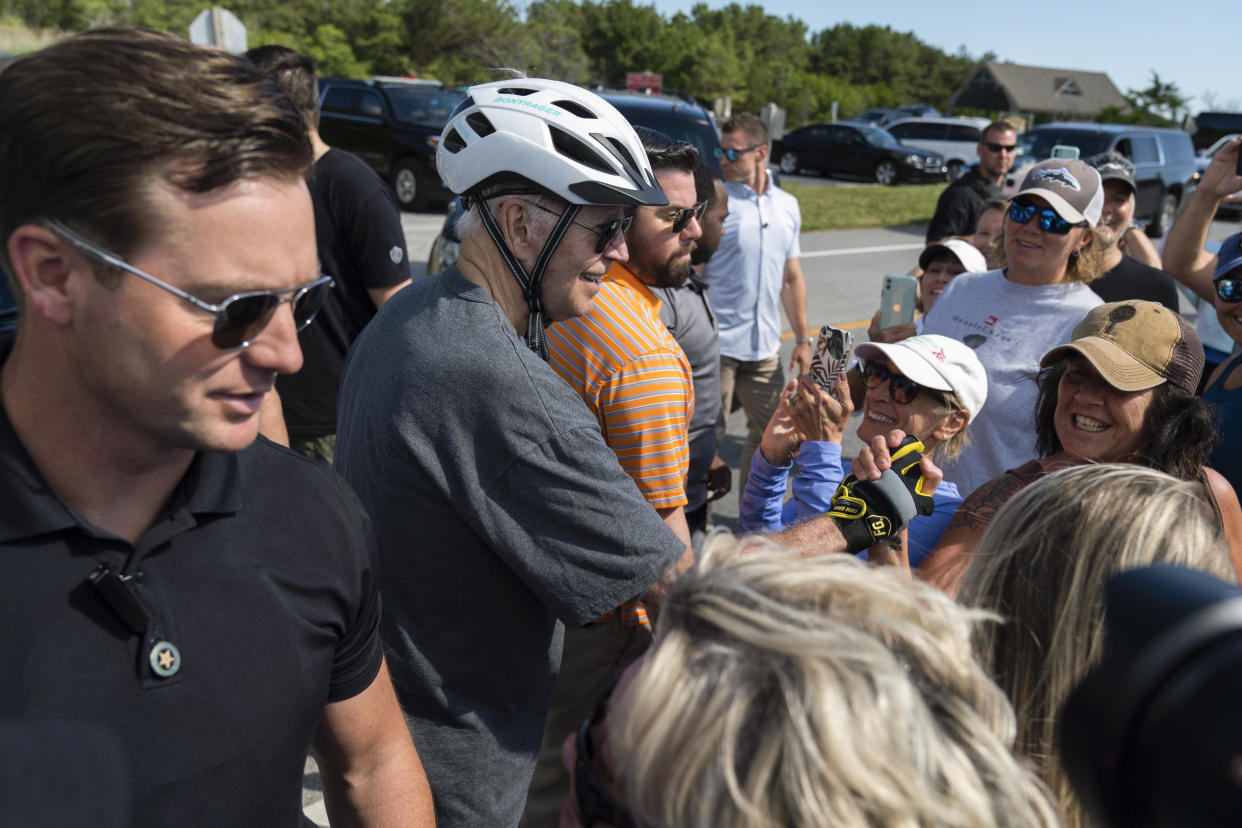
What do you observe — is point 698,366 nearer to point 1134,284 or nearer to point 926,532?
point 926,532

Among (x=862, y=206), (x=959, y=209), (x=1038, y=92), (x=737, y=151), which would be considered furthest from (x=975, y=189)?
(x=1038, y=92)

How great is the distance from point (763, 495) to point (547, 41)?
31.7 m

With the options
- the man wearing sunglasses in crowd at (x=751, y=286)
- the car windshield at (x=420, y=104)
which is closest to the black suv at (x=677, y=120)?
the man wearing sunglasses in crowd at (x=751, y=286)

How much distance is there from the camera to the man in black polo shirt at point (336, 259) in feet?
12.0

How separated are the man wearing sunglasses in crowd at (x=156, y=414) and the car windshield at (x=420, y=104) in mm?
15825

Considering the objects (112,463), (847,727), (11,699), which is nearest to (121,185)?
(112,463)

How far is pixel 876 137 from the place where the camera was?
→ 26.7m

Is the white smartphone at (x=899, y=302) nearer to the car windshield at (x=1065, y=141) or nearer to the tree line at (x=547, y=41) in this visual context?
the tree line at (x=547, y=41)

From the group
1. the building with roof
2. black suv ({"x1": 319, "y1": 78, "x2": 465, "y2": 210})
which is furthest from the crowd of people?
the building with roof

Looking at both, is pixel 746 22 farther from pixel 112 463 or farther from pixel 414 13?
pixel 112 463

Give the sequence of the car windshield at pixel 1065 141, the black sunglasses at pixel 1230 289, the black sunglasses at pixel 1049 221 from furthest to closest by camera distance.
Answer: the car windshield at pixel 1065 141 → the black sunglasses at pixel 1049 221 → the black sunglasses at pixel 1230 289

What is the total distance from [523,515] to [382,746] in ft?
1.65

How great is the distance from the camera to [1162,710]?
65 centimetres

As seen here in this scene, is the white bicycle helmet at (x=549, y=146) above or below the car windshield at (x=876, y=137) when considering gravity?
above
